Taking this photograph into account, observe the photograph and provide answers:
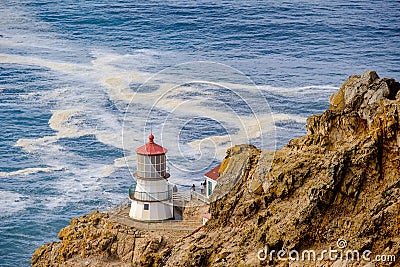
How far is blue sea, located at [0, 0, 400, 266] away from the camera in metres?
55.6

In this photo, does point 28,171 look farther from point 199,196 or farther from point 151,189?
point 151,189

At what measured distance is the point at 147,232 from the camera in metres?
34.8

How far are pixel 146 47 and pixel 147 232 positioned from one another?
65.6 meters

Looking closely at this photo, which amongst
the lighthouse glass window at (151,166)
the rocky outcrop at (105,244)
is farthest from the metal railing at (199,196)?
the rocky outcrop at (105,244)

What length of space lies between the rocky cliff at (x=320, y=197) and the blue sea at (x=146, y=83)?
15.7 m

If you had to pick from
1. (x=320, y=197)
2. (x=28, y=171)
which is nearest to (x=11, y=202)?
(x=28, y=171)

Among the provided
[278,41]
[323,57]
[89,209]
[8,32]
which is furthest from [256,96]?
[8,32]

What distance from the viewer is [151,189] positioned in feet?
118

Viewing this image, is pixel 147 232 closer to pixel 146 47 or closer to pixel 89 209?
pixel 89 209

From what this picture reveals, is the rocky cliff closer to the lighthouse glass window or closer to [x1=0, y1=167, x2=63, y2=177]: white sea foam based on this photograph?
the lighthouse glass window

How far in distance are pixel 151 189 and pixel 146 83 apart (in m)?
45.3

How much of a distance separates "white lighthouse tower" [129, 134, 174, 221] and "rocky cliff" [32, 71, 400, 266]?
3457mm

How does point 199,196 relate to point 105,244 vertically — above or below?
above

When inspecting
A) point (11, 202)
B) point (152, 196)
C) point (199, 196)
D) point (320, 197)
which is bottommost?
point (320, 197)
